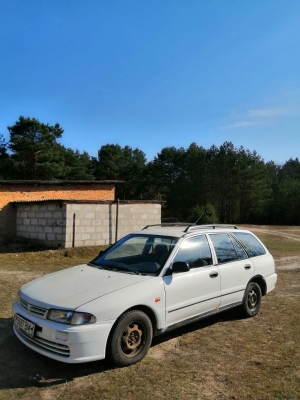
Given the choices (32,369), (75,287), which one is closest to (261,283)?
(75,287)

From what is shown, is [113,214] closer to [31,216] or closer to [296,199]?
[31,216]

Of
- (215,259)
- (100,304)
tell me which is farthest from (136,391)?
(215,259)

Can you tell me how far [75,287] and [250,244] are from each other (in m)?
3.40

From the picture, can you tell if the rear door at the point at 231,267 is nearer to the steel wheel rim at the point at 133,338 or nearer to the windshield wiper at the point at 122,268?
the windshield wiper at the point at 122,268

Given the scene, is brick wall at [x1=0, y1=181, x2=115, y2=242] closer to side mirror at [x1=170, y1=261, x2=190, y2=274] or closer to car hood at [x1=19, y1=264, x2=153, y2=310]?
car hood at [x1=19, y1=264, x2=153, y2=310]

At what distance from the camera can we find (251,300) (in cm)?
578

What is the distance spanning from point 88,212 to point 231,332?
446 inches

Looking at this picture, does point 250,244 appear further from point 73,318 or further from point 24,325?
point 24,325

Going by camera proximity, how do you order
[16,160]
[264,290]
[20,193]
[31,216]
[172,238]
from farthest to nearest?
1. [16,160]
2. [20,193]
3. [31,216]
4. [264,290]
5. [172,238]

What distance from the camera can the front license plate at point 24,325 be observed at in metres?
3.71

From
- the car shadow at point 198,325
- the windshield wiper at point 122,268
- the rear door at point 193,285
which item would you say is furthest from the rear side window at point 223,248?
the windshield wiper at point 122,268

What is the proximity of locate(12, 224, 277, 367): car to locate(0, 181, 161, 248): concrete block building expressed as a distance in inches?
396

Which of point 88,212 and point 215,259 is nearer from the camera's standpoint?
point 215,259

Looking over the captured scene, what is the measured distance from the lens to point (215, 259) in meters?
5.12
